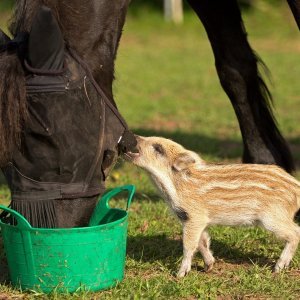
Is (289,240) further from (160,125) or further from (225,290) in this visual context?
(160,125)

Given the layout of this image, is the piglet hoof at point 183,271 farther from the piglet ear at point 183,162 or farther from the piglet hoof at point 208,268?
the piglet ear at point 183,162

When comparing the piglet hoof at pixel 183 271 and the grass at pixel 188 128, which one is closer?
the grass at pixel 188 128

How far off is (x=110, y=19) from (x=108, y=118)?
576 millimetres

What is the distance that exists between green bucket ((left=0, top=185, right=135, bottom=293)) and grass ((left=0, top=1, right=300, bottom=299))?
0.21 feet

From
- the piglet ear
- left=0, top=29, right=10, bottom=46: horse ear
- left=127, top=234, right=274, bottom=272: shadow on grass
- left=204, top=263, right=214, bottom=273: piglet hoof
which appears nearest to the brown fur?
the piglet ear

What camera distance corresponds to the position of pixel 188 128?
879 cm

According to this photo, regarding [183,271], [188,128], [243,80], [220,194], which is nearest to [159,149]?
[220,194]

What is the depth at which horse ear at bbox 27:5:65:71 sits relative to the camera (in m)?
3.13

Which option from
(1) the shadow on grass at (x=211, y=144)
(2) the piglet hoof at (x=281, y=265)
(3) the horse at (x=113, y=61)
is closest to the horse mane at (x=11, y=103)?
(3) the horse at (x=113, y=61)

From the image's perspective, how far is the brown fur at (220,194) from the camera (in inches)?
151

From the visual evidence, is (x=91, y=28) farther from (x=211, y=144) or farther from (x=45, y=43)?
(x=211, y=144)

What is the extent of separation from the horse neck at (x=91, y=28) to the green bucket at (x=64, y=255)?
2.47 ft

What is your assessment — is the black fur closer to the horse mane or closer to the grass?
the grass

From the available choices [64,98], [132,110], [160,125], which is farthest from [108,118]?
[132,110]
